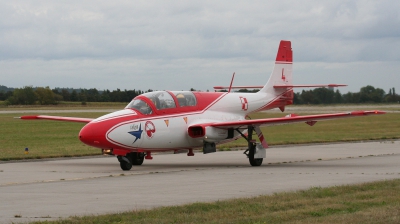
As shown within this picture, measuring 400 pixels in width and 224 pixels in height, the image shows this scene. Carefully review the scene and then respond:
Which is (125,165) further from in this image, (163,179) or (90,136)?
(163,179)

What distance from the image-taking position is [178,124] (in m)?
21.1

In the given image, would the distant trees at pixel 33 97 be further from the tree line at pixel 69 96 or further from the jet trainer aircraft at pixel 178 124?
the jet trainer aircraft at pixel 178 124

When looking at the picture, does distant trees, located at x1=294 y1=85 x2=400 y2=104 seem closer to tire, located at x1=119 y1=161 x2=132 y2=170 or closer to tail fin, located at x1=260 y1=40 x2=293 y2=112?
tail fin, located at x1=260 y1=40 x2=293 y2=112

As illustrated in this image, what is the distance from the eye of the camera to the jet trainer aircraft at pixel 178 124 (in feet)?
63.6

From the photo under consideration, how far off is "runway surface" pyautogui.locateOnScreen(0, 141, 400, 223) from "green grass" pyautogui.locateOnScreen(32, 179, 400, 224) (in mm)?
907

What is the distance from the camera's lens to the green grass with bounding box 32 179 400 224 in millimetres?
10352

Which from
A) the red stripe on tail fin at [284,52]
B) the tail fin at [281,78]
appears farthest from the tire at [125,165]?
the red stripe on tail fin at [284,52]

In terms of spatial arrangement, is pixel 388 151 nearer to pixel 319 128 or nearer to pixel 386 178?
pixel 386 178

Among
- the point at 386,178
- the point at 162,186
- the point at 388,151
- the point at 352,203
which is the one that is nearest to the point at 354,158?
the point at 388,151

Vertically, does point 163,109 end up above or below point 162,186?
above

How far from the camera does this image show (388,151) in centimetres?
2722

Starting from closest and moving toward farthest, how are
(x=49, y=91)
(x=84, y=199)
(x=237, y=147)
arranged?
Result: (x=84, y=199) < (x=237, y=147) < (x=49, y=91)

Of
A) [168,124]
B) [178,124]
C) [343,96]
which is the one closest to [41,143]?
[178,124]

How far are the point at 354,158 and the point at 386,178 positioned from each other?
7219 mm
